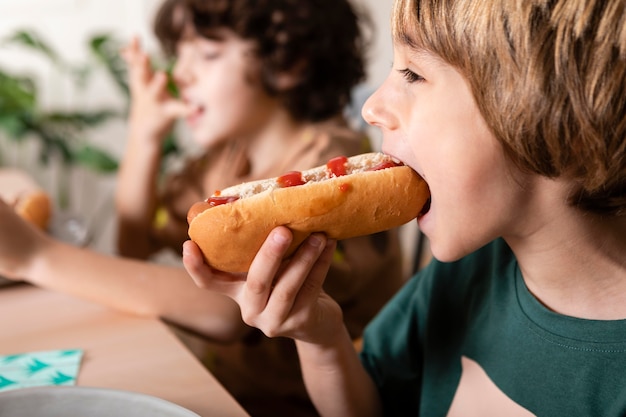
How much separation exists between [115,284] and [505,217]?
743mm

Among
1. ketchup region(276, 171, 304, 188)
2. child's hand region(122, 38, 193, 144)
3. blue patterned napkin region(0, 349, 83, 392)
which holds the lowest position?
child's hand region(122, 38, 193, 144)

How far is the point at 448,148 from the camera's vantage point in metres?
0.84

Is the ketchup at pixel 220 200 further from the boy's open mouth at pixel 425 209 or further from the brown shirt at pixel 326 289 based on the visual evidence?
the brown shirt at pixel 326 289

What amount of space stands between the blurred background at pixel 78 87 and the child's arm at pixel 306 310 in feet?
6.96

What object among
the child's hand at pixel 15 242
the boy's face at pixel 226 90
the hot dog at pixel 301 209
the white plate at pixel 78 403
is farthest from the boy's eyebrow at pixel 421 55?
the boy's face at pixel 226 90

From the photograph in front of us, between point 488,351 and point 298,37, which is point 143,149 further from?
point 488,351

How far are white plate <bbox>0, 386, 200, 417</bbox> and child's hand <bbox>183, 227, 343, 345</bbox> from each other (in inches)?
8.1

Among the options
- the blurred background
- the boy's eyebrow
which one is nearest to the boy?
the boy's eyebrow

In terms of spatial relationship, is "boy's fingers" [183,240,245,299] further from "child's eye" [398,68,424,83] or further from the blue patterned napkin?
"child's eye" [398,68,424,83]

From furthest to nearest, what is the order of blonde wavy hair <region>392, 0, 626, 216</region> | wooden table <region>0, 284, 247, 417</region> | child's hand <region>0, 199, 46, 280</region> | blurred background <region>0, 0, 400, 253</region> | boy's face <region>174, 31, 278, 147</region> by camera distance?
blurred background <region>0, 0, 400, 253</region> < boy's face <region>174, 31, 278, 147</region> < child's hand <region>0, 199, 46, 280</region> < wooden table <region>0, 284, 247, 417</region> < blonde wavy hair <region>392, 0, 626, 216</region>

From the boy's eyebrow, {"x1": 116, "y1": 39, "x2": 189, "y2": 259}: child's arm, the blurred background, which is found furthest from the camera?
the blurred background

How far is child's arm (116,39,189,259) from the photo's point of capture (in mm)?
2082

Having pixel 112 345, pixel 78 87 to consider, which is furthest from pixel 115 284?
pixel 78 87

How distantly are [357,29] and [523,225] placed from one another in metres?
1.41
